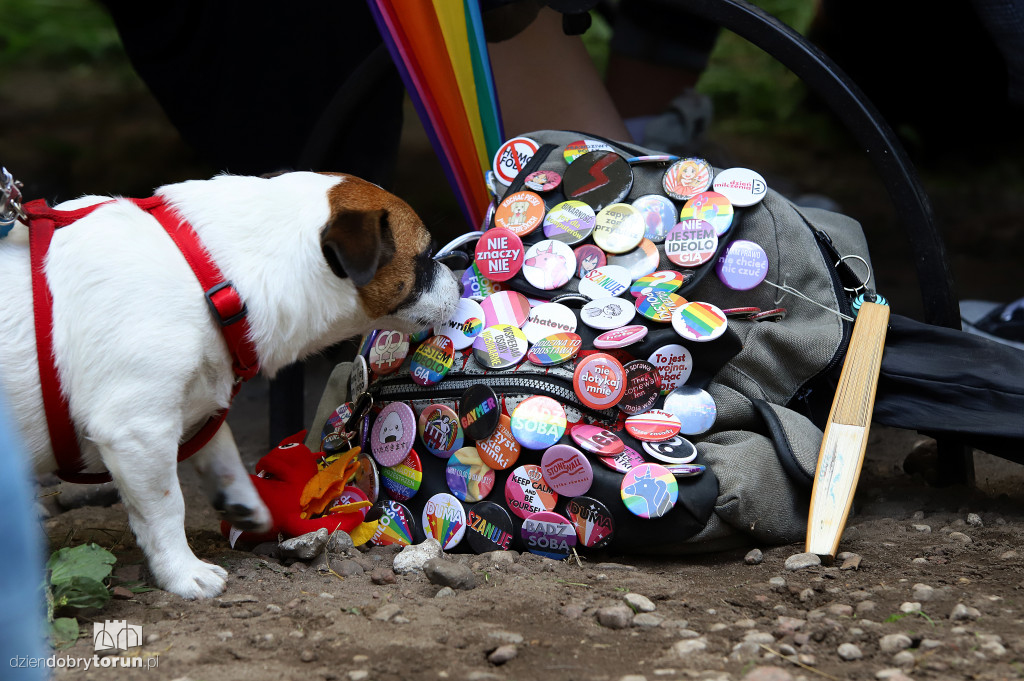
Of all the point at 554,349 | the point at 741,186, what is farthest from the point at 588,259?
the point at 741,186

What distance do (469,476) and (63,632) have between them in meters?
0.96

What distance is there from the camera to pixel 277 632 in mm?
1747

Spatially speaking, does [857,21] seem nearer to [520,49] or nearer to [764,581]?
[520,49]

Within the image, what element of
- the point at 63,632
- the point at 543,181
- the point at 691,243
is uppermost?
the point at 543,181

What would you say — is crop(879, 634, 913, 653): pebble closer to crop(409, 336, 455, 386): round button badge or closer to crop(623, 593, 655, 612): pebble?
crop(623, 593, 655, 612): pebble

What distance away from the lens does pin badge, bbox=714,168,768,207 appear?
7.93ft

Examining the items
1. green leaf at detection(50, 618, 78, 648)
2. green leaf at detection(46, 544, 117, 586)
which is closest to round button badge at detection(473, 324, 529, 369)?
green leaf at detection(46, 544, 117, 586)

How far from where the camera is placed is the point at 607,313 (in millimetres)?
2297

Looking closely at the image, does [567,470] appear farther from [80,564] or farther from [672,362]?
[80,564]

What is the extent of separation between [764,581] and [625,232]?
1.03 meters

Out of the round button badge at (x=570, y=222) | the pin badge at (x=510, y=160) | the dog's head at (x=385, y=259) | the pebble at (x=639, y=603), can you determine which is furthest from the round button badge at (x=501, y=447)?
the pin badge at (x=510, y=160)

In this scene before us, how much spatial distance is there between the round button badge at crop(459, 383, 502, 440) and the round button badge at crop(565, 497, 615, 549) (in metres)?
0.28

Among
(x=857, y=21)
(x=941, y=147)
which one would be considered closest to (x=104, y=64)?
(x=857, y=21)

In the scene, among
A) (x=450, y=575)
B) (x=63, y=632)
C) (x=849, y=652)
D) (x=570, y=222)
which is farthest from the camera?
(x=570, y=222)
